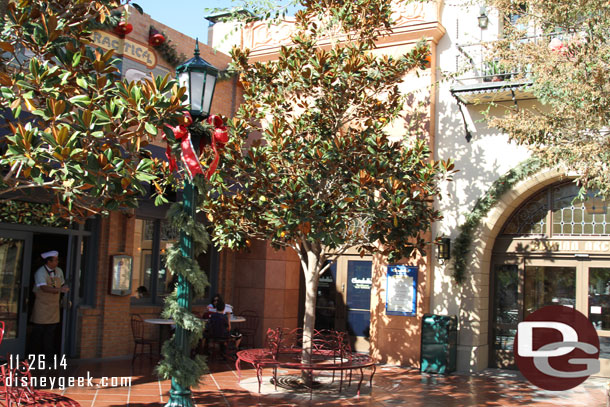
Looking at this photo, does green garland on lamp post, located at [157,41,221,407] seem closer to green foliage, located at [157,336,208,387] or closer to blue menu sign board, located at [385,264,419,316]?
green foliage, located at [157,336,208,387]

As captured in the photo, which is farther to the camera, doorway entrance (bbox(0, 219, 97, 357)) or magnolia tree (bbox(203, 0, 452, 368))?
doorway entrance (bbox(0, 219, 97, 357))

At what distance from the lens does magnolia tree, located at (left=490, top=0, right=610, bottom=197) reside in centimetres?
780

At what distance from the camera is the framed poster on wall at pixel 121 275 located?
1170 cm

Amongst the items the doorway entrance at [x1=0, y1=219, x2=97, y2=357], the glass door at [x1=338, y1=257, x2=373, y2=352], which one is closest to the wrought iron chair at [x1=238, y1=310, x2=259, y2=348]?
the glass door at [x1=338, y1=257, x2=373, y2=352]

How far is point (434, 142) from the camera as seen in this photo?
13.0m

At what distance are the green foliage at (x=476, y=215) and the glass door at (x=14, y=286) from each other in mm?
7673

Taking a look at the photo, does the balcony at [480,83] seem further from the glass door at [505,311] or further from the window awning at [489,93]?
the glass door at [505,311]

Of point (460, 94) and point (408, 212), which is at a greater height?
point (460, 94)

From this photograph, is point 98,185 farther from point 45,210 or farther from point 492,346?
point 492,346

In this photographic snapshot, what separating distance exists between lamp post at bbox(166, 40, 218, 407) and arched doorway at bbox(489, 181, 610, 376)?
781 centimetres

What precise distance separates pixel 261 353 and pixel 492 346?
16.3ft

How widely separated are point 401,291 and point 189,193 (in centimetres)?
710

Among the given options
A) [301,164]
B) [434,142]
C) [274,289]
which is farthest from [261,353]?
[434,142]

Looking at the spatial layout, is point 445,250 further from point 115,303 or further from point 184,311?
point 184,311
